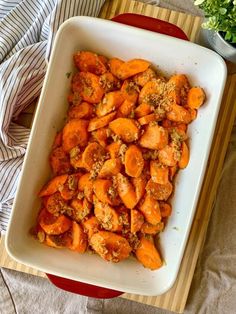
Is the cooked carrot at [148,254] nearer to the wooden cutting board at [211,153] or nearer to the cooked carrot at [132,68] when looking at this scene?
the wooden cutting board at [211,153]

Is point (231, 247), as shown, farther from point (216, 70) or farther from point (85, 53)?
point (85, 53)

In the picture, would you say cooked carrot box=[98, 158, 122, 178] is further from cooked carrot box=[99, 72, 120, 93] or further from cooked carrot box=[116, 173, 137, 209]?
cooked carrot box=[99, 72, 120, 93]

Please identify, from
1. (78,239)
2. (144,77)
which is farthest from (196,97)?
(78,239)

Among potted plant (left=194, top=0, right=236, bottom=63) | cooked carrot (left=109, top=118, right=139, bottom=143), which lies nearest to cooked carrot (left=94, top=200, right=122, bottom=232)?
cooked carrot (left=109, top=118, right=139, bottom=143)

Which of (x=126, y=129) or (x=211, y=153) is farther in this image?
(x=211, y=153)

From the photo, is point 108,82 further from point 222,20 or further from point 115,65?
point 222,20

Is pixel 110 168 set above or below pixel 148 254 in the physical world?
above

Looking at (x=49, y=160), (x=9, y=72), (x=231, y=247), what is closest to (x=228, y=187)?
(x=231, y=247)
